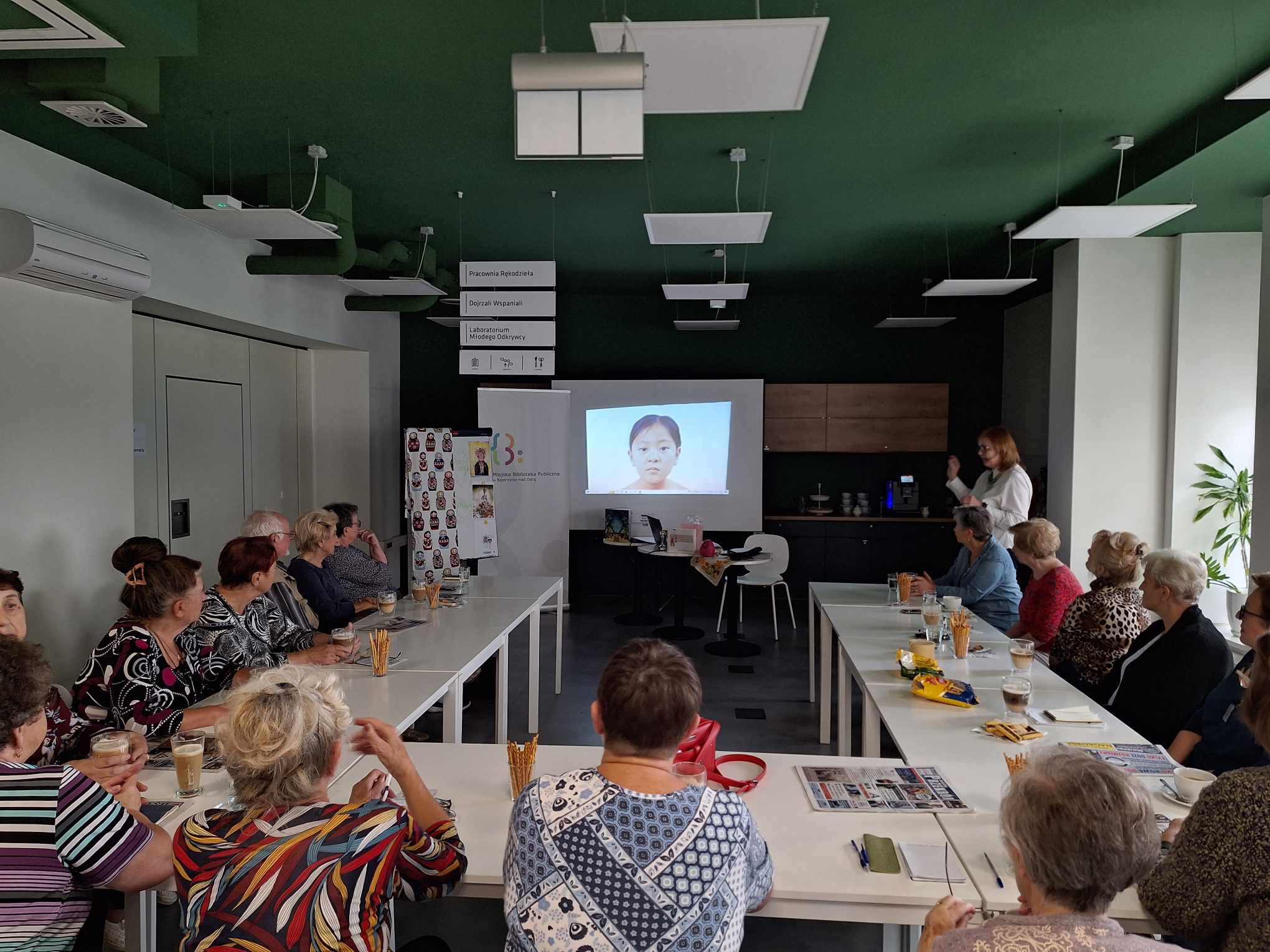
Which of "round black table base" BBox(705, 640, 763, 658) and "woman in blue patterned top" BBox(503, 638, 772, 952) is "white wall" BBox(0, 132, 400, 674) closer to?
"woman in blue patterned top" BBox(503, 638, 772, 952)

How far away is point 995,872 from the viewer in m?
1.83

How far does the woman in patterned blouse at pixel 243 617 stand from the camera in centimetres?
332

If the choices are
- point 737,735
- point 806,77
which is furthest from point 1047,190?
point 737,735

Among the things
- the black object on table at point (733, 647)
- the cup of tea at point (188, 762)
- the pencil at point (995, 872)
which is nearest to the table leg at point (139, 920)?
the cup of tea at point (188, 762)

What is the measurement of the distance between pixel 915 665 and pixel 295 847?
2391 millimetres

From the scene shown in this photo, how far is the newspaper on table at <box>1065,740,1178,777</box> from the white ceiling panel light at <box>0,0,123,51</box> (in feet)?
11.3

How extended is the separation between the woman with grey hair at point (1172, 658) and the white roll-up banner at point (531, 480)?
19.6ft

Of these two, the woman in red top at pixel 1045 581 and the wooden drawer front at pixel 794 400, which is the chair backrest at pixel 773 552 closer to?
the wooden drawer front at pixel 794 400

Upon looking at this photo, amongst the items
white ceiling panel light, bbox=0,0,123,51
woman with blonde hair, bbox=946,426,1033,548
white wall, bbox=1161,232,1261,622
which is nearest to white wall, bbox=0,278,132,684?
white ceiling panel light, bbox=0,0,123,51

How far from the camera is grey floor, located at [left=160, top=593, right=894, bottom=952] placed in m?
2.46

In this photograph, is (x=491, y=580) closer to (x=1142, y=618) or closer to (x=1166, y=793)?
(x=1142, y=618)

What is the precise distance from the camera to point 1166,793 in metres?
2.16

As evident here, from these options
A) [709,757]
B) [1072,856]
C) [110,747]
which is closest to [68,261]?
[110,747]

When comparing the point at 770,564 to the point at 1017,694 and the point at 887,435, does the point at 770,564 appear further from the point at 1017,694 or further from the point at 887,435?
the point at 1017,694
